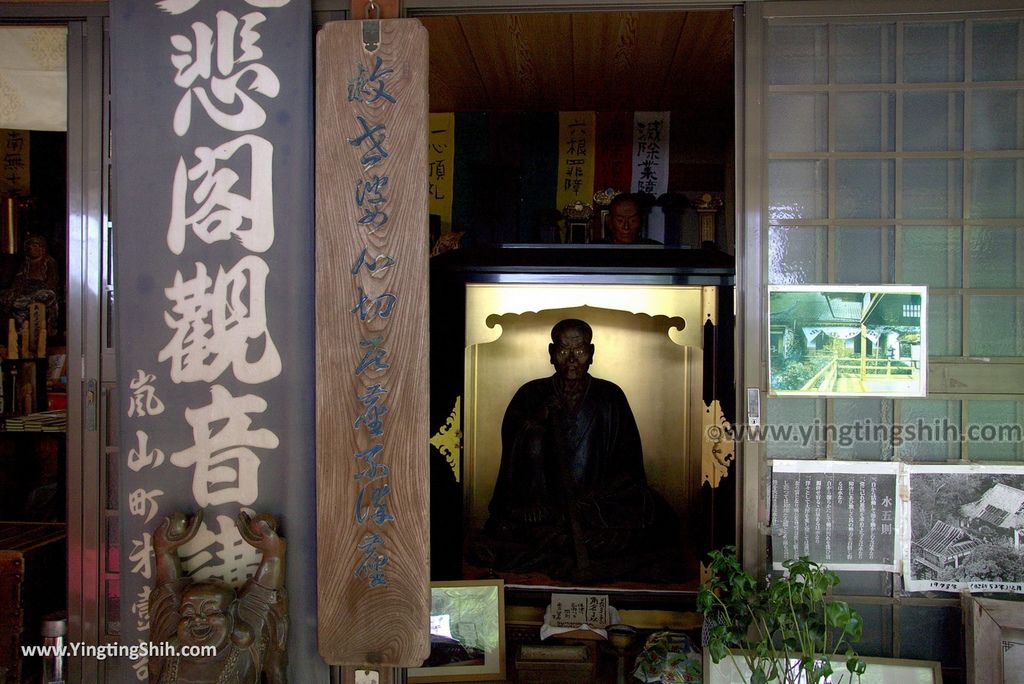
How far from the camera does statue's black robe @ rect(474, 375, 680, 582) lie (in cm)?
343

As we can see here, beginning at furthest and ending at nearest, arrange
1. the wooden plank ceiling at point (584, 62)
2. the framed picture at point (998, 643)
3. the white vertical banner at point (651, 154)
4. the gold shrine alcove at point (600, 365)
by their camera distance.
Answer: the white vertical banner at point (651, 154)
the gold shrine alcove at point (600, 365)
the wooden plank ceiling at point (584, 62)
the framed picture at point (998, 643)

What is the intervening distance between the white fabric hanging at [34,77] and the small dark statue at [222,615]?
4.81ft

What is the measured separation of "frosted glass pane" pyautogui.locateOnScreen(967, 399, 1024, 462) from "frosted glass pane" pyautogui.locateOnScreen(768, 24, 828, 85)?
1.09 meters

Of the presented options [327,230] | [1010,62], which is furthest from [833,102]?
[327,230]

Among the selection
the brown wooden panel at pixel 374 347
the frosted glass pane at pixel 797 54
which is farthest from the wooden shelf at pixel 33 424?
the frosted glass pane at pixel 797 54

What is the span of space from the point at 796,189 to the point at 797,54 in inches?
16.2

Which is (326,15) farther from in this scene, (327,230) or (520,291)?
(520,291)

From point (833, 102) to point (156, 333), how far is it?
215cm

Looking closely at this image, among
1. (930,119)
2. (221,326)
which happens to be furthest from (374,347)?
(930,119)

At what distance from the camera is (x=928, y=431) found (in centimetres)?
203

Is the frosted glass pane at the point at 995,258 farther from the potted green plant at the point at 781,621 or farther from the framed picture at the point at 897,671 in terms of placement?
the framed picture at the point at 897,671

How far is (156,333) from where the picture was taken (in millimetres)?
2041

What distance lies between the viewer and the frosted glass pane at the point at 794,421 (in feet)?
6.69

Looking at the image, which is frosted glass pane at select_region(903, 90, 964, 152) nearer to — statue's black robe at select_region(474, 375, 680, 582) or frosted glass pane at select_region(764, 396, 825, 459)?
frosted glass pane at select_region(764, 396, 825, 459)
